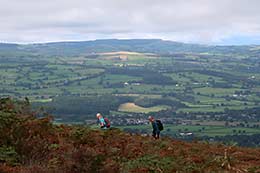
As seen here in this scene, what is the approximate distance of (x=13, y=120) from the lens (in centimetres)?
1060

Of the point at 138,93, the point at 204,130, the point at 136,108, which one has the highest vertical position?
the point at 204,130

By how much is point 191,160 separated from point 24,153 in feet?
14.3

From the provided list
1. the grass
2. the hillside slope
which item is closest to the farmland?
the grass

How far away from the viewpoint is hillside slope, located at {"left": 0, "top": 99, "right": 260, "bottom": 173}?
7965mm

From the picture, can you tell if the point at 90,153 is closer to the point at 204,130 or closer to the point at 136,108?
the point at 204,130

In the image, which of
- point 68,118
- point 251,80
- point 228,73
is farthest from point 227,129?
point 228,73

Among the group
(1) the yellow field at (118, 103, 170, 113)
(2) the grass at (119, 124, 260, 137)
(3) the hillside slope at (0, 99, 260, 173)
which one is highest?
(3) the hillside slope at (0, 99, 260, 173)

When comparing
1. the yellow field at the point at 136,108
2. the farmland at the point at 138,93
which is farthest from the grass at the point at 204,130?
the yellow field at the point at 136,108

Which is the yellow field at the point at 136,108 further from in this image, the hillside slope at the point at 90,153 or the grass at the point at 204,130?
the hillside slope at the point at 90,153

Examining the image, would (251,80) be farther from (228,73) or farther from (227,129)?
(227,129)

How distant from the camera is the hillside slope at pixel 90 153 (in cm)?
797

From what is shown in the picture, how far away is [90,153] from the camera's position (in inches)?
A: 308

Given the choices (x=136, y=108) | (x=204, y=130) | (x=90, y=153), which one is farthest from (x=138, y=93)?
(x=90, y=153)

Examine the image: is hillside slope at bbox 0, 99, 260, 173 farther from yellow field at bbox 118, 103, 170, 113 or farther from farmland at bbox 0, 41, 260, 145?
yellow field at bbox 118, 103, 170, 113
